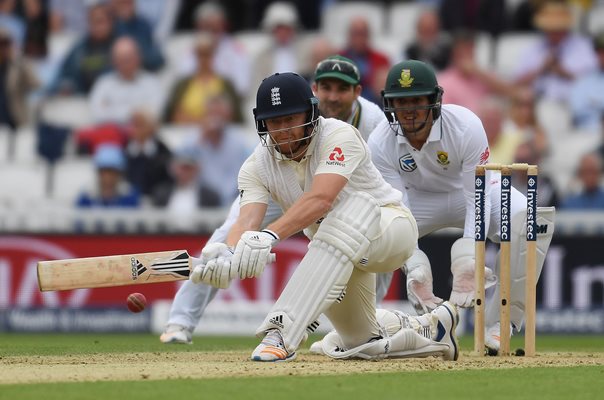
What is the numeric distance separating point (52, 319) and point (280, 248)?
2.13 metres

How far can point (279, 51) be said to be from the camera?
13500 millimetres

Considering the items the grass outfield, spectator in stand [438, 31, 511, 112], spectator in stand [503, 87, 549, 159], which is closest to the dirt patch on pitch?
the grass outfield

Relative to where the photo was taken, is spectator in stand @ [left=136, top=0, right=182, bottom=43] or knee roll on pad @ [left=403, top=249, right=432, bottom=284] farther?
spectator in stand @ [left=136, top=0, right=182, bottom=43]

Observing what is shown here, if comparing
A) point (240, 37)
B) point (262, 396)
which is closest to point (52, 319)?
point (240, 37)

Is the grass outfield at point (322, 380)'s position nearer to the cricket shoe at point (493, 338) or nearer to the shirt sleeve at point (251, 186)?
the cricket shoe at point (493, 338)

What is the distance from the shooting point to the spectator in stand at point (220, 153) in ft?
40.4

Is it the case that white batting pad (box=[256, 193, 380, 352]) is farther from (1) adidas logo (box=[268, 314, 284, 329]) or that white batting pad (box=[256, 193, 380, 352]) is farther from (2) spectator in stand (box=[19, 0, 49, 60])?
(2) spectator in stand (box=[19, 0, 49, 60])

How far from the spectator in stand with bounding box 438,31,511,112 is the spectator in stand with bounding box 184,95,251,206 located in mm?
2130

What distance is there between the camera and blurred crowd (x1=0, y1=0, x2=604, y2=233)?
480 inches

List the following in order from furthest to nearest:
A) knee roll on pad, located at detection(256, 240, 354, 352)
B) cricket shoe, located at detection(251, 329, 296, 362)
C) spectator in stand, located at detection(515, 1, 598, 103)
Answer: spectator in stand, located at detection(515, 1, 598, 103) → cricket shoe, located at detection(251, 329, 296, 362) → knee roll on pad, located at detection(256, 240, 354, 352)

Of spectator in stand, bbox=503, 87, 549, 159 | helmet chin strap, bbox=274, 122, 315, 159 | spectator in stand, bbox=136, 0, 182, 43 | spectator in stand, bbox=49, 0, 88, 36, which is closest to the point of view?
helmet chin strap, bbox=274, 122, 315, 159

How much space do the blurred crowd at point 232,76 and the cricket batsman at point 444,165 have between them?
3.98 metres

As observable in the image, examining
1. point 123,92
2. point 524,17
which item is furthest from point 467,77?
point 123,92

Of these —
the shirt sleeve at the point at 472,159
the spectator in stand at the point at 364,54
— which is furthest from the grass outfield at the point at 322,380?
the spectator in stand at the point at 364,54
